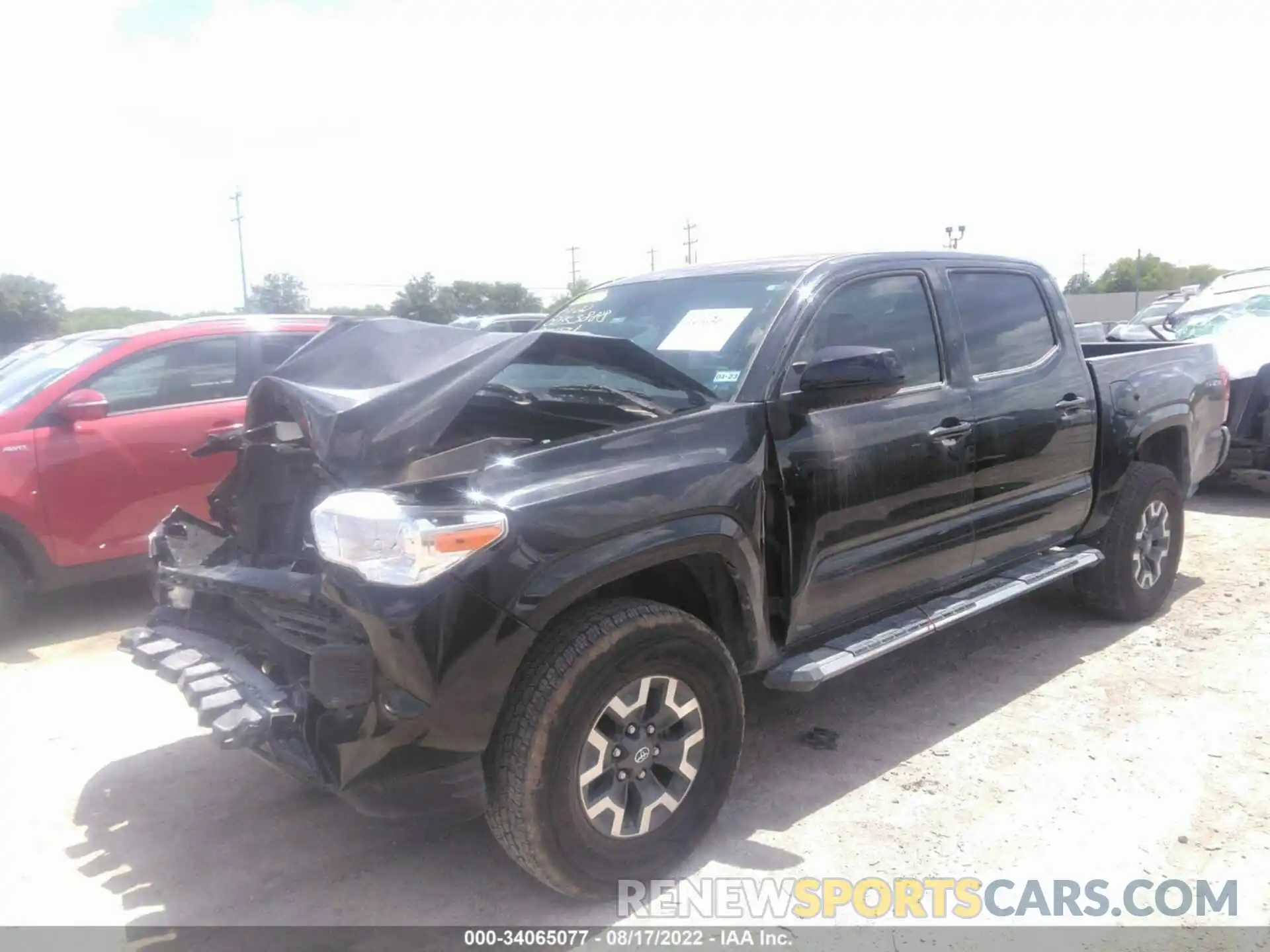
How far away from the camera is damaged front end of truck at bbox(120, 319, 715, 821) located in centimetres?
249

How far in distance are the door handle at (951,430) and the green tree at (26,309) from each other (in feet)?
97.6

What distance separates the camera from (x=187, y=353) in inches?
237

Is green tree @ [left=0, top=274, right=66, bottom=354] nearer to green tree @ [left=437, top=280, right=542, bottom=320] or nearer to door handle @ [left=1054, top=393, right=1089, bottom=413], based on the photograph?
green tree @ [left=437, top=280, right=542, bottom=320]

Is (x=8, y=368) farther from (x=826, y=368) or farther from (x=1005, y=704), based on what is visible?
(x=1005, y=704)

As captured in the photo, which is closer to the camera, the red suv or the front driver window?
the red suv

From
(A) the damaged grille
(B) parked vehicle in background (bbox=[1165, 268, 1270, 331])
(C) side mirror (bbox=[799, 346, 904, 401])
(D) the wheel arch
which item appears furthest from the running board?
(B) parked vehicle in background (bbox=[1165, 268, 1270, 331])

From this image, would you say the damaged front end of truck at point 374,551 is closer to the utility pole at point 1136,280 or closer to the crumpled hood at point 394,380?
the crumpled hood at point 394,380

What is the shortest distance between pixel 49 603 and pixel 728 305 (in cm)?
515

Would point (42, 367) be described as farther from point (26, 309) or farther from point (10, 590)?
point (26, 309)

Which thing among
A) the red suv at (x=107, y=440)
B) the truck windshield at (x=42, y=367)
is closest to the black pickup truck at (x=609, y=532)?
the red suv at (x=107, y=440)

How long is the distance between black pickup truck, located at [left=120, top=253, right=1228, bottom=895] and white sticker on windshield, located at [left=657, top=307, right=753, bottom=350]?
0.5 inches

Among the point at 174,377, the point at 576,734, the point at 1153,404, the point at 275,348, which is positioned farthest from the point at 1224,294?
the point at 576,734

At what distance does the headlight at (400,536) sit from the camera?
2475 mm
